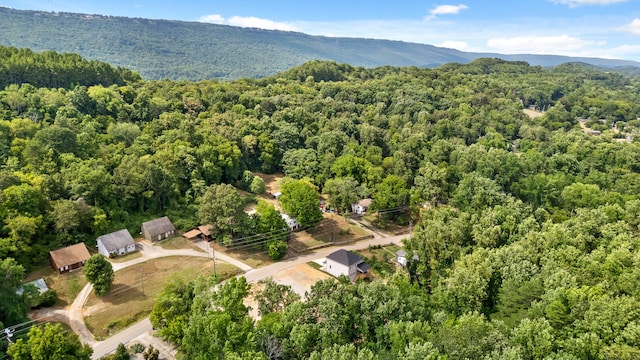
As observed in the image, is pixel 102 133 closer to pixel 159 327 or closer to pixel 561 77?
pixel 159 327

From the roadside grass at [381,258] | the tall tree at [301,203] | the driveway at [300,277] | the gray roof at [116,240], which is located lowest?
the roadside grass at [381,258]

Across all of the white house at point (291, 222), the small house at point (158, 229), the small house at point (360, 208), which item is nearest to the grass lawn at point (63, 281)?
the small house at point (158, 229)

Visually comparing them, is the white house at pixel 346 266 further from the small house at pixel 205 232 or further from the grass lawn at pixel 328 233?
the small house at pixel 205 232

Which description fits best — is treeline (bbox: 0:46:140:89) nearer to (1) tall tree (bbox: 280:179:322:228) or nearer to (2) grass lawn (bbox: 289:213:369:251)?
(1) tall tree (bbox: 280:179:322:228)

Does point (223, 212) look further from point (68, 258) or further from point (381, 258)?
point (381, 258)

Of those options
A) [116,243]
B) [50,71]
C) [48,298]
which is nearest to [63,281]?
[48,298]

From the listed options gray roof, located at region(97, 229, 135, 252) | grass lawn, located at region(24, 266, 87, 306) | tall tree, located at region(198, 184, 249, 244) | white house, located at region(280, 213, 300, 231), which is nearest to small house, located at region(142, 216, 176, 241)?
gray roof, located at region(97, 229, 135, 252)

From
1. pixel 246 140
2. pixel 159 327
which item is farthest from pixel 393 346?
pixel 246 140
